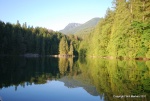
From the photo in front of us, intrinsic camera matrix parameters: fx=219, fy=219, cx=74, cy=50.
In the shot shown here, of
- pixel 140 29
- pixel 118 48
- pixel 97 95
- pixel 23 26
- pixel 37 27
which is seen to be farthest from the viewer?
pixel 37 27

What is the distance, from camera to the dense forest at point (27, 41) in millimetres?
108125

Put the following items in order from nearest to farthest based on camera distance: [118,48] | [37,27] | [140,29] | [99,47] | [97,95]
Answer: [97,95]
[140,29]
[118,48]
[99,47]
[37,27]

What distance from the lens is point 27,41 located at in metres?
128

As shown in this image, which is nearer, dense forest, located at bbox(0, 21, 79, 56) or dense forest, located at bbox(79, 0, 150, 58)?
dense forest, located at bbox(79, 0, 150, 58)

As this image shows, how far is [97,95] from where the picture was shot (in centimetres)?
1402

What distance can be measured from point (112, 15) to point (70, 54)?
71.0 meters

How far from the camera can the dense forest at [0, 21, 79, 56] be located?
108m

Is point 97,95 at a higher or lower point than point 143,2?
lower

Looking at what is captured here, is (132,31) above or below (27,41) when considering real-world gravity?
below

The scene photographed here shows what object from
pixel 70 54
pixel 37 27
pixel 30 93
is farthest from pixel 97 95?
pixel 37 27

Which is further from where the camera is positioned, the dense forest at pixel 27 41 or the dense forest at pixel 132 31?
the dense forest at pixel 27 41

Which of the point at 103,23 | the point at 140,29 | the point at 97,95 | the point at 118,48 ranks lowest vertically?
the point at 97,95

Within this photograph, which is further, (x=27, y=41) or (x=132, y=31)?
(x=27, y=41)

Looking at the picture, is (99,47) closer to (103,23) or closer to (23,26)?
(103,23)
